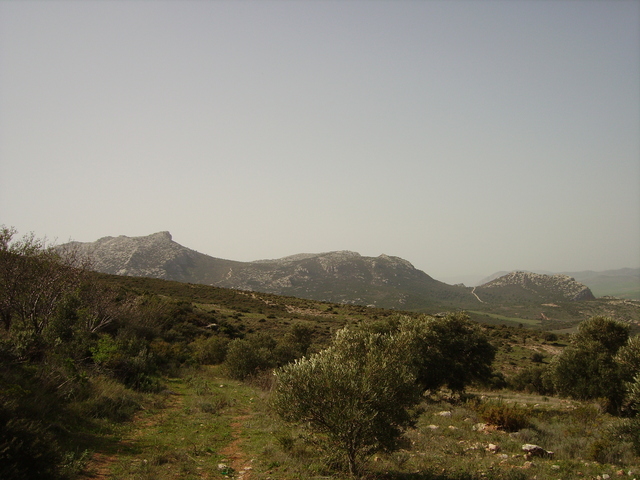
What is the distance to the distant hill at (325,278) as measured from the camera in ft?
469

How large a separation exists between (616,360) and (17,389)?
107 feet

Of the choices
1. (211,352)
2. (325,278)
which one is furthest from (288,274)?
(211,352)

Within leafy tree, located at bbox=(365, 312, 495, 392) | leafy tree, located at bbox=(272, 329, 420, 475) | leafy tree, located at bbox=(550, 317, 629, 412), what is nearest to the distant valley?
leafy tree, located at bbox=(550, 317, 629, 412)

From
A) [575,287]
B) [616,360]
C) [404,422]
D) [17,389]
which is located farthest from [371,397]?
[575,287]

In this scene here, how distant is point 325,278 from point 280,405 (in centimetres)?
16034

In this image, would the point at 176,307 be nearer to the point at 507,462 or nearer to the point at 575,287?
the point at 507,462

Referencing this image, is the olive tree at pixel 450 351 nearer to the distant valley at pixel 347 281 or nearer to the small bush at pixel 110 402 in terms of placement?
the small bush at pixel 110 402

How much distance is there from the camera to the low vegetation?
30.9ft

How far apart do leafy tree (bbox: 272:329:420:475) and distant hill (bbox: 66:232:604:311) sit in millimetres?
124091

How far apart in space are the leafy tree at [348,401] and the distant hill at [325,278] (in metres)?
124

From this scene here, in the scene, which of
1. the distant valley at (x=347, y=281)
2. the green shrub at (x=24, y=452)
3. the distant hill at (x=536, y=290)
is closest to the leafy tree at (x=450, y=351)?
the green shrub at (x=24, y=452)

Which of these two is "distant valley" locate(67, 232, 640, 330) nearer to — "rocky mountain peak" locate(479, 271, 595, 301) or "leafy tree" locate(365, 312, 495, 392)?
"rocky mountain peak" locate(479, 271, 595, 301)

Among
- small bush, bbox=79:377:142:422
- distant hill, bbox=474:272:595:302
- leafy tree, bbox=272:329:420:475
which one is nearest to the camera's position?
leafy tree, bbox=272:329:420:475

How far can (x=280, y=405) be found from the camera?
31.8 feet
